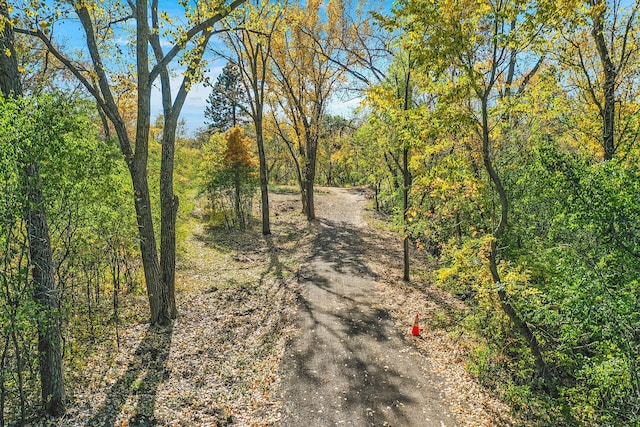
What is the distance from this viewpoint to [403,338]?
951 centimetres

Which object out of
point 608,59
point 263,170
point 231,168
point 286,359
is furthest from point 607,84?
point 231,168

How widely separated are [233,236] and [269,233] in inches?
82.3

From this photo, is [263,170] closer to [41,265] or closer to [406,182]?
[406,182]

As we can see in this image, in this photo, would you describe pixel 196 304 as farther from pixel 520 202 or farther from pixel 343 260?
pixel 520 202

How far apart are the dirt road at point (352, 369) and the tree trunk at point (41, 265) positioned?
387cm

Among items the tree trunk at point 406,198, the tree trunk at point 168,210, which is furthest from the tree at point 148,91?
the tree trunk at point 406,198

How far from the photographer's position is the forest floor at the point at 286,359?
6609mm

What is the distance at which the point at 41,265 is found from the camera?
546 cm

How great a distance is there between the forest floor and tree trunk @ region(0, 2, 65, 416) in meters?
0.56

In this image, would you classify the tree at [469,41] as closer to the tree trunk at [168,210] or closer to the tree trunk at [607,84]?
the tree trunk at [607,84]

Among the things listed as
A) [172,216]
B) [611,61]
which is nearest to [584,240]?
[611,61]

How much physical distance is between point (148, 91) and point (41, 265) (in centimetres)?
460

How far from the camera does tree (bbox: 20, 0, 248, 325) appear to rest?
25.4 feet

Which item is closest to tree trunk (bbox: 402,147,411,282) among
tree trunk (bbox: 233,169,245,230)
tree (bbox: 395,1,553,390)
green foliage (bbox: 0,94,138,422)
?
tree (bbox: 395,1,553,390)
